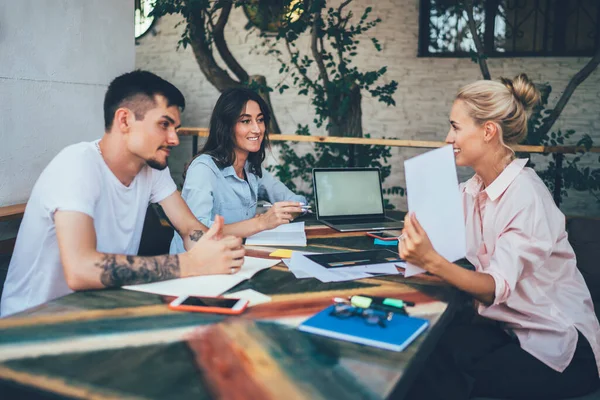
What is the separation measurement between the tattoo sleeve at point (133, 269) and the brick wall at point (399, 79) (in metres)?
3.88

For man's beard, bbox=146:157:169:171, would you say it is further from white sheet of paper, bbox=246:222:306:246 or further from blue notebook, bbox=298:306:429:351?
blue notebook, bbox=298:306:429:351

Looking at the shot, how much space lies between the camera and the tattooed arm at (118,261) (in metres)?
1.46

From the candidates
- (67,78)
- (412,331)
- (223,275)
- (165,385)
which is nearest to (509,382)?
(412,331)

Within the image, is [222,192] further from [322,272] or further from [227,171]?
[322,272]

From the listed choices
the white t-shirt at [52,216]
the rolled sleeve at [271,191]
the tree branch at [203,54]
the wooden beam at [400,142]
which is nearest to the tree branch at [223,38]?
the tree branch at [203,54]

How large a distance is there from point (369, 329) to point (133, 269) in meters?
0.68

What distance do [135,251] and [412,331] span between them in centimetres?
121

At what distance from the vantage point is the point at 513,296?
165cm

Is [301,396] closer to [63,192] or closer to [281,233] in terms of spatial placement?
[63,192]

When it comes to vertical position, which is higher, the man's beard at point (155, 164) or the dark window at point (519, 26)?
the dark window at point (519, 26)

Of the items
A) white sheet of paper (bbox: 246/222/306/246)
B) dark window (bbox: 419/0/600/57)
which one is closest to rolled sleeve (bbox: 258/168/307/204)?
white sheet of paper (bbox: 246/222/306/246)

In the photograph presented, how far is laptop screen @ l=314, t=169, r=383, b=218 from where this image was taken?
2.72 metres

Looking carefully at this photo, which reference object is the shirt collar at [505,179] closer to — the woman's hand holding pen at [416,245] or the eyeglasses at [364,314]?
the woman's hand holding pen at [416,245]

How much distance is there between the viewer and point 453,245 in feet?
4.94
